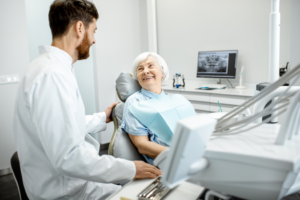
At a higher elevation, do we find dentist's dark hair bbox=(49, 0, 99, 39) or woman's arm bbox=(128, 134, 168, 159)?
dentist's dark hair bbox=(49, 0, 99, 39)

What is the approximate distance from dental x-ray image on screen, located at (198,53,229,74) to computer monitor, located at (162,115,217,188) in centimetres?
307

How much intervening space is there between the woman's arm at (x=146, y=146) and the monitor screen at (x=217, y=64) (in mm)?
2203

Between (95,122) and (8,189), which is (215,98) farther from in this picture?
(8,189)

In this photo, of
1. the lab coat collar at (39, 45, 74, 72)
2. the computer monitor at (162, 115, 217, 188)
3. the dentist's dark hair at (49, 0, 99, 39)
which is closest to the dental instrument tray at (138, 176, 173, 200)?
the computer monitor at (162, 115, 217, 188)

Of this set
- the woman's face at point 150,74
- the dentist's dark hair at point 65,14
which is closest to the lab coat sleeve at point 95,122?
the woman's face at point 150,74

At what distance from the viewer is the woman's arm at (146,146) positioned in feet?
4.78

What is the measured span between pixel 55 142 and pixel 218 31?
3.21 m

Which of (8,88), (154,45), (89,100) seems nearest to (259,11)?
(154,45)

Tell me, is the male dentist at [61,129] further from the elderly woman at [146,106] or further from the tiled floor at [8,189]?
the tiled floor at [8,189]

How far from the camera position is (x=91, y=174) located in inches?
38.5

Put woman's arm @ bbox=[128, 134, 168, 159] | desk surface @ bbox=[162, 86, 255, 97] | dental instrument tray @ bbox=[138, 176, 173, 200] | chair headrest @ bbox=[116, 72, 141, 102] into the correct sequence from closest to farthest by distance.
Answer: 1. dental instrument tray @ bbox=[138, 176, 173, 200]
2. woman's arm @ bbox=[128, 134, 168, 159]
3. chair headrest @ bbox=[116, 72, 141, 102]
4. desk surface @ bbox=[162, 86, 255, 97]

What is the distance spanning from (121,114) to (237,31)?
2.43 metres

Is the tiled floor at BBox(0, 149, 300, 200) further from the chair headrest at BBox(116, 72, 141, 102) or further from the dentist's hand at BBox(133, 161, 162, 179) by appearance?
the dentist's hand at BBox(133, 161, 162, 179)

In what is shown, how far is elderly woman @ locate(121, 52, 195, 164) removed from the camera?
5.01ft
